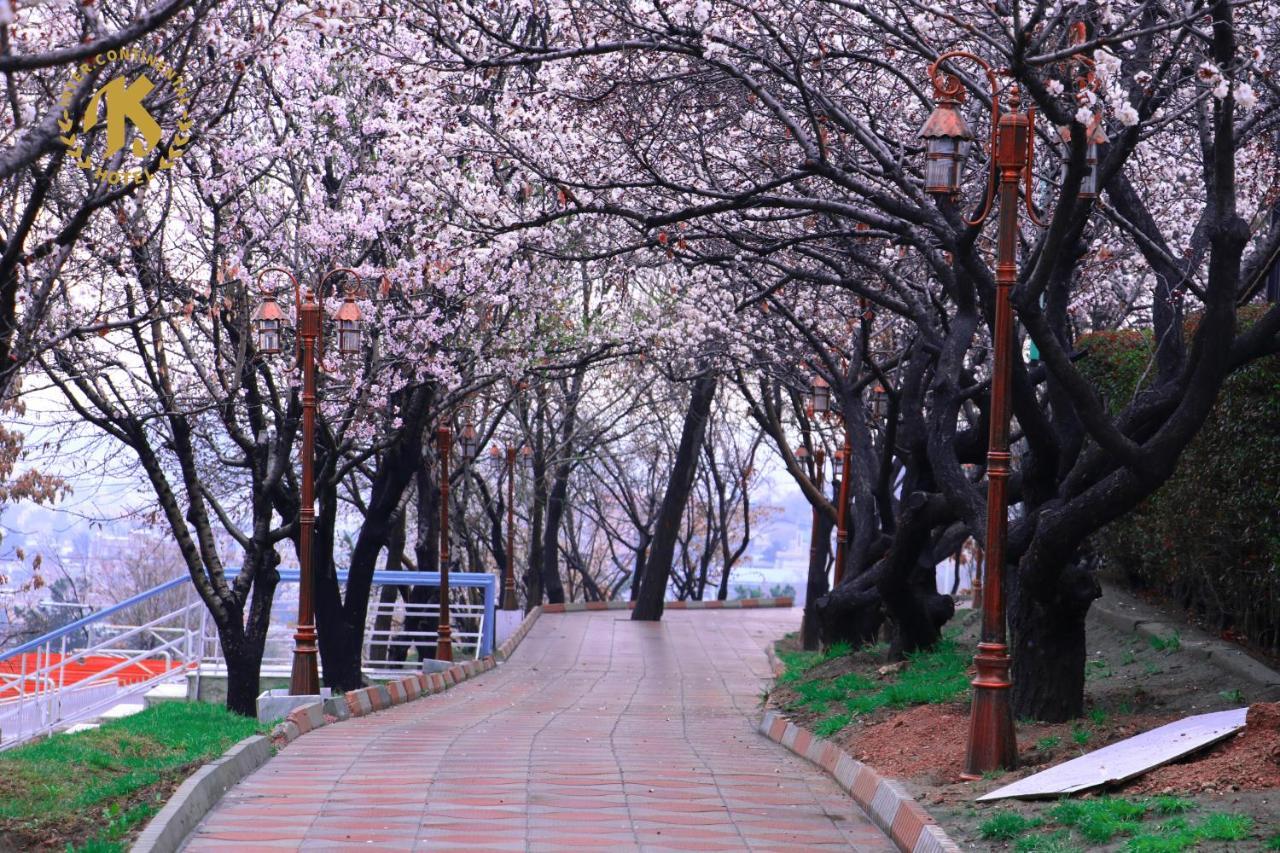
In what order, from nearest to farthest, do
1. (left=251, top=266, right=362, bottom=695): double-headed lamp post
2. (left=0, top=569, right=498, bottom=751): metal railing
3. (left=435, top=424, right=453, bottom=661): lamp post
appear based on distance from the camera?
(left=251, top=266, right=362, bottom=695): double-headed lamp post → (left=0, top=569, right=498, bottom=751): metal railing → (left=435, top=424, right=453, bottom=661): lamp post

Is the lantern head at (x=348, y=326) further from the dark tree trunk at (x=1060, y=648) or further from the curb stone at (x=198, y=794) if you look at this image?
the dark tree trunk at (x=1060, y=648)

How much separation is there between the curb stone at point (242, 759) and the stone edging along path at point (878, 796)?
3.51 metres

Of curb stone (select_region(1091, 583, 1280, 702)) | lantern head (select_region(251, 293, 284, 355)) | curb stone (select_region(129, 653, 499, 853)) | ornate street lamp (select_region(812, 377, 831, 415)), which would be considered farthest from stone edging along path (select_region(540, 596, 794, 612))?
curb stone (select_region(1091, 583, 1280, 702))

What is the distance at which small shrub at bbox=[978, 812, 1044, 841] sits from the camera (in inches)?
274

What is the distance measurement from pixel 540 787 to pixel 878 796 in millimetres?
2018

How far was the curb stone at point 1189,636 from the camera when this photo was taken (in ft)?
33.8

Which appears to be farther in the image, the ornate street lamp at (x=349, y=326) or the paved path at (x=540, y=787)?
the ornate street lamp at (x=349, y=326)

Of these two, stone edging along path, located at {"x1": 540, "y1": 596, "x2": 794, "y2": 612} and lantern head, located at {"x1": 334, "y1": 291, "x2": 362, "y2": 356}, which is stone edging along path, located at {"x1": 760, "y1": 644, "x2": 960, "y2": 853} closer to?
lantern head, located at {"x1": 334, "y1": 291, "x2": 362, "y2": 356}

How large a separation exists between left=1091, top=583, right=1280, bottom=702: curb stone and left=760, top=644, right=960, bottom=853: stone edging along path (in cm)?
274

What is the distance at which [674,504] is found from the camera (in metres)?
33.1

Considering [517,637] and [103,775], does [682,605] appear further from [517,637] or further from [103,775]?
[103,775]

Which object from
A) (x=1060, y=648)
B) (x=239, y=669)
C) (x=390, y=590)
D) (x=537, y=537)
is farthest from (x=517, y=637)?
(x=1060, y=648)

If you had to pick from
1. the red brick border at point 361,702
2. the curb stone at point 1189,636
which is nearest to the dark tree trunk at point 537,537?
the red brick border at point 361,702

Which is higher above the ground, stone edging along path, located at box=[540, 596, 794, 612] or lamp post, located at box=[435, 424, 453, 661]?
lamp post, located at box=[435, 424, 453, 661]
